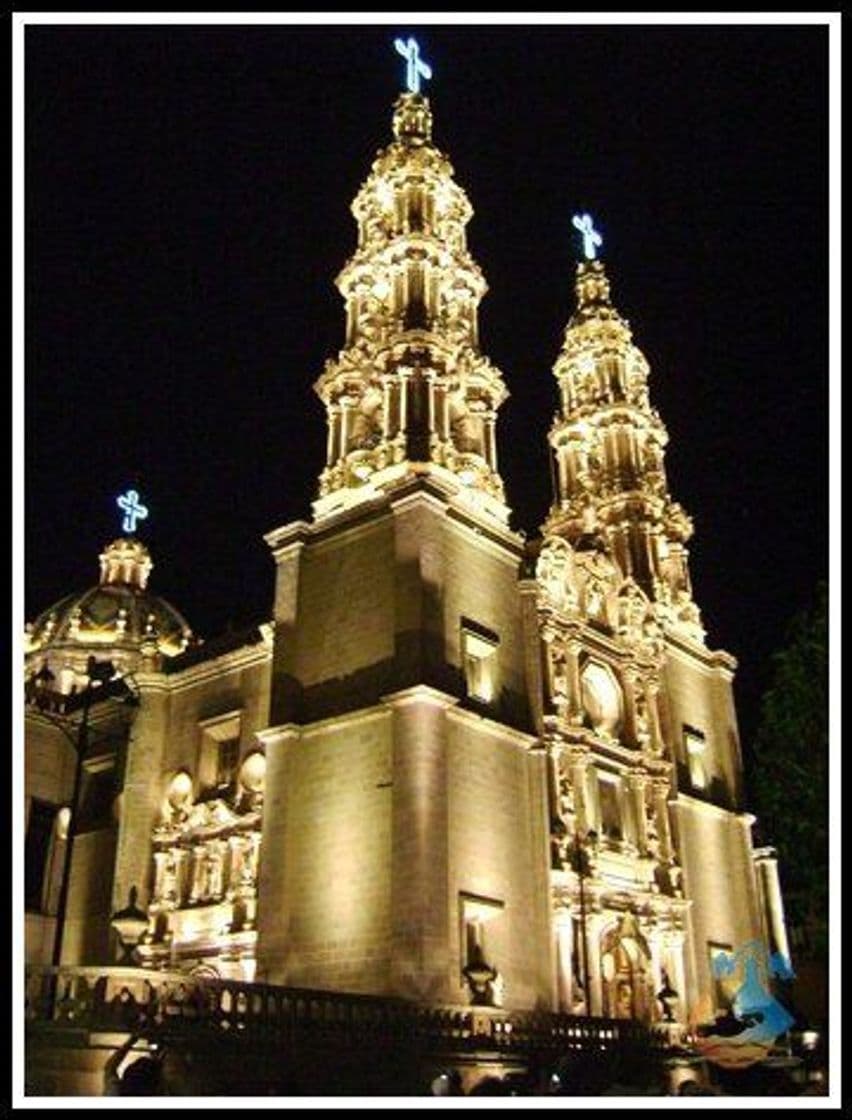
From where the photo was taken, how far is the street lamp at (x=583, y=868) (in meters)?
33.9

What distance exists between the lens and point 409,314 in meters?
41.8

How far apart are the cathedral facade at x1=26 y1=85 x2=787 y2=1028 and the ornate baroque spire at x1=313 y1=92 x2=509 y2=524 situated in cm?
12

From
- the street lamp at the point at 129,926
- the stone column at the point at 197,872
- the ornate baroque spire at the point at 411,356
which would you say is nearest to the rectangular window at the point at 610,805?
the ornate baroque spire at the point at 411,356

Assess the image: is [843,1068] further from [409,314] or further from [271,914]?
[409,314]

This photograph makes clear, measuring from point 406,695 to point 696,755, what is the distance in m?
19.0

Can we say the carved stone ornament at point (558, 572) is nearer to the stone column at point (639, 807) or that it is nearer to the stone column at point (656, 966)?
the stone column at point (639, 807)

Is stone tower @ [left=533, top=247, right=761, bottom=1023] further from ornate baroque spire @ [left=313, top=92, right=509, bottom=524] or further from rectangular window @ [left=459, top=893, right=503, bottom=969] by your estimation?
ornate baroque spire @ [left=313, top=92, right=509, bottom=524]

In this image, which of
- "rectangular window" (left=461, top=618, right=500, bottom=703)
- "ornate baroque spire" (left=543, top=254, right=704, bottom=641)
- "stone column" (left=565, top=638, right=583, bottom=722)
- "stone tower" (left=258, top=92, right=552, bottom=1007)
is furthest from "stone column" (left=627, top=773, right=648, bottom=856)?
"ornate baroque spire" (left=543, top=254, right=704, bottom=641)

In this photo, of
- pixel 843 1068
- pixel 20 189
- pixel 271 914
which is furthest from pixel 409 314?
pixel 843 1068

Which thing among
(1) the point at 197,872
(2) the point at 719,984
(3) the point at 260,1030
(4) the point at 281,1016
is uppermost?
(1) the point at 197,872

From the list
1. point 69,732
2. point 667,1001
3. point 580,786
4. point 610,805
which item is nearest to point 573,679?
point 580,786

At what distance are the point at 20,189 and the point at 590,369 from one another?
44.0 metres

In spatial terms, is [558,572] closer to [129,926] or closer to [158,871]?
[158,871]

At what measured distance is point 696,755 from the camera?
45.9 m
